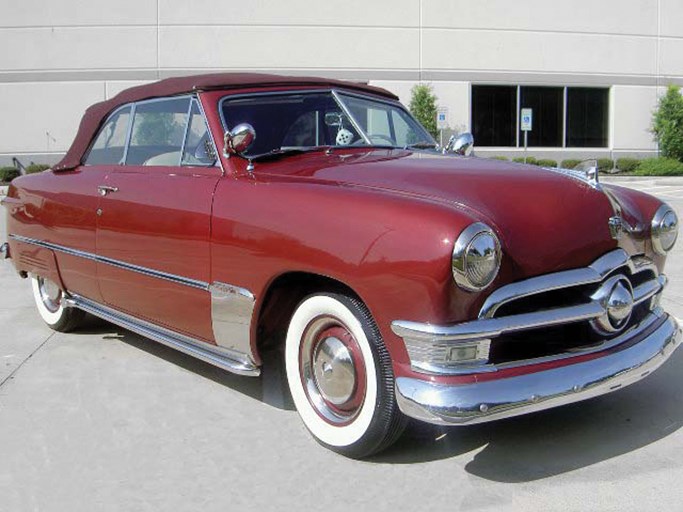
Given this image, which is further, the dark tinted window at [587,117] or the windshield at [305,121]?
the dark tinted window at [587,117]

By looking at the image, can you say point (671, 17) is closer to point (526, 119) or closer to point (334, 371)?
point (526, 119)

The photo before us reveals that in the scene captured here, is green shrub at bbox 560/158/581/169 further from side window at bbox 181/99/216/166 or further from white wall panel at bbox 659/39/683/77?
side window at bbox 181/99/216/166

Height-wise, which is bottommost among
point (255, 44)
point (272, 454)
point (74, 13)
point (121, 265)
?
point (272, 454)

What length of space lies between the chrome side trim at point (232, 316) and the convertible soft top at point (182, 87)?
3.82 ft

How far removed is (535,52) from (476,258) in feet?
76.8

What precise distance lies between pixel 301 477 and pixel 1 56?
23698 mm

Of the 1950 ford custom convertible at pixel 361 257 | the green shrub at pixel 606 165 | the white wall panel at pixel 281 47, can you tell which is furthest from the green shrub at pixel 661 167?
the 1950 ford custom convertible at pixel 361 257

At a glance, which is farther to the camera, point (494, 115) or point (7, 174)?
point (494, 115)

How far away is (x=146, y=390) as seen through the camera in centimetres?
416

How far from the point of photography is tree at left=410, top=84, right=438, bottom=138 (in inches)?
918

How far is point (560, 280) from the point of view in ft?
9.69

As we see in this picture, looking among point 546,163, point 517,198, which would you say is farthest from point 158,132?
point 546,163

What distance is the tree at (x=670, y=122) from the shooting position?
24453 millimetres

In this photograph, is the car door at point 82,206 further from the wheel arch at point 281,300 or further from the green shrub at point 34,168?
the green shrub at point 34,168
